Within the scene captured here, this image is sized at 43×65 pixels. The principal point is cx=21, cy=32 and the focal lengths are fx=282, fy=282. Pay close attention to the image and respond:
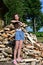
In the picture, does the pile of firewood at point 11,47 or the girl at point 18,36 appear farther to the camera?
the pile of firewood at point 11,47

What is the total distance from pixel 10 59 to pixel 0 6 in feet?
49.0

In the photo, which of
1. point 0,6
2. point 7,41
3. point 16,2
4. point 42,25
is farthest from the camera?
point 42,25

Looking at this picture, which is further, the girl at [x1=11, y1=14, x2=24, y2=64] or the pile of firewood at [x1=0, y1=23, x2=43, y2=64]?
the pile of firewood at [x1=0, y1=23, x2=43, y2=64]

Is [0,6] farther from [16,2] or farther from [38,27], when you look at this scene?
[38,27]

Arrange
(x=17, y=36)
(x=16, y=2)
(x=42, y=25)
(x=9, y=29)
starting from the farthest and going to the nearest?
(x=42, y=25) → (x=16, y=2) → (x=9, y=29) → (x=17, y=36)

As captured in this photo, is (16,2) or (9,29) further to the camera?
(16,2)

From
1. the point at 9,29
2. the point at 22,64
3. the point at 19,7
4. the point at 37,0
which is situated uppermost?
the point at 37,0

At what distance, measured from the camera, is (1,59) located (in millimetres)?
9367

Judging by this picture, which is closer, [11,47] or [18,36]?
[18,36]

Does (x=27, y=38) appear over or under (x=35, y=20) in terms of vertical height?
under

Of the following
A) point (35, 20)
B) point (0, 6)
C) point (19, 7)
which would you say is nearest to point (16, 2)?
point (19, 7)

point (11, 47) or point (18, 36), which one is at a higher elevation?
point (18, 36)

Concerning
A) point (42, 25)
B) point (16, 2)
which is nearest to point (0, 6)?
point (16, 2)

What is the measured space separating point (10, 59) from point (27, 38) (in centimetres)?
231
